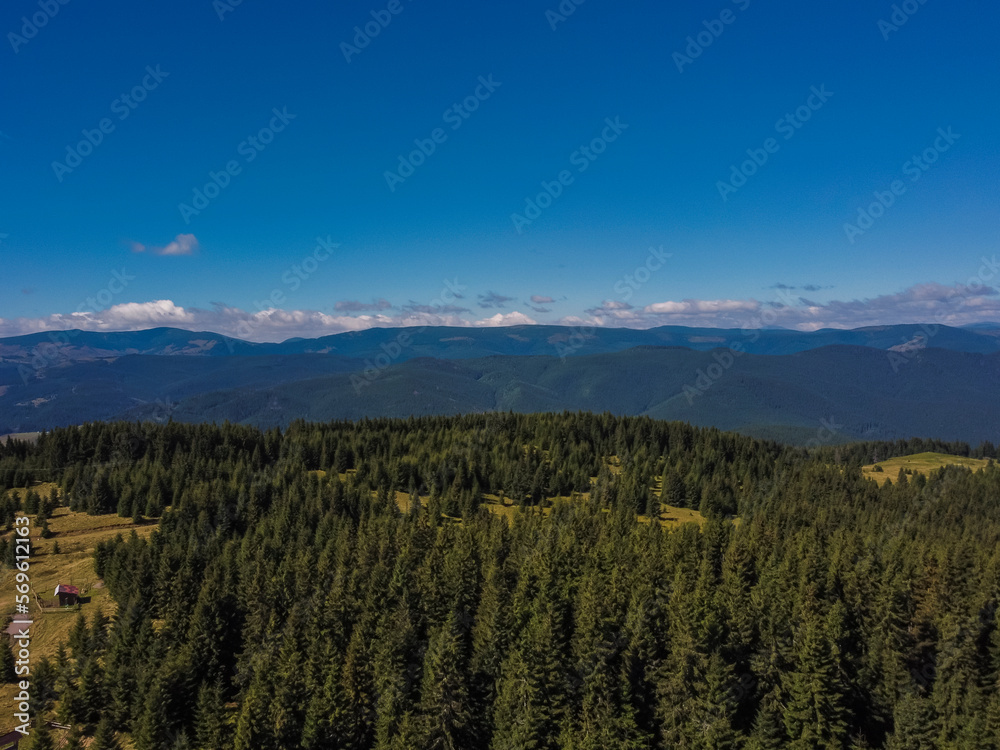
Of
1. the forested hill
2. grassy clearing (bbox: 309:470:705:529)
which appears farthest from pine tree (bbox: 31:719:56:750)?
grassy clearing (bbox: 309:470:705:529)

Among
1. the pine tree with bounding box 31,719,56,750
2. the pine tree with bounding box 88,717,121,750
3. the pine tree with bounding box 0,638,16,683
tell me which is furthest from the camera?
the pine tree with bounding box 0,638,16,683

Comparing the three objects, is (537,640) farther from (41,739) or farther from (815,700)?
(41,739)

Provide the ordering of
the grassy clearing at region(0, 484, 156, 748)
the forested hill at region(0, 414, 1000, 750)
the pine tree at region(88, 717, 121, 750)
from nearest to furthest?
the pine tree at region(88, 717, 121, 750) < the forested hill at region(0, 414, 1000, 750) < the grassy clearing at region(0, 484, 156, 748)

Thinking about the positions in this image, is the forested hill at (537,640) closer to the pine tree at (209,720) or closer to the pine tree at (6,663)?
the pine tree at (209,720)

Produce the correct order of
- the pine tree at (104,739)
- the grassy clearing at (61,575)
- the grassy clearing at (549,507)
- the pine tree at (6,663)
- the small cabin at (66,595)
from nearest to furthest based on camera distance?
the pine tree at (104,739) < the pine tree at (6,663) < the grassy clearing at (61,575) < the small cabin at (66,595) < the grassy clearing at (549,507)

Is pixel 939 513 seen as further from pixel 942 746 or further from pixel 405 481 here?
pixel 405 481

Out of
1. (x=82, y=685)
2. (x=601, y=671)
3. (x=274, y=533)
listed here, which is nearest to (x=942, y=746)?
(x=601, y=671)

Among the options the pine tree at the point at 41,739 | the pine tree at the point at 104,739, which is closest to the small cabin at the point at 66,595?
the pine tree at the point at 41,739

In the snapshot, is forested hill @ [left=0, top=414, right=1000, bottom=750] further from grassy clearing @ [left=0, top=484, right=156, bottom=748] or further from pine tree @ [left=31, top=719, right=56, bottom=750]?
pine tree @ [left=31, top=719, right=56, bottom=750]

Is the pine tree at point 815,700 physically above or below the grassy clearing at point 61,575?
above
